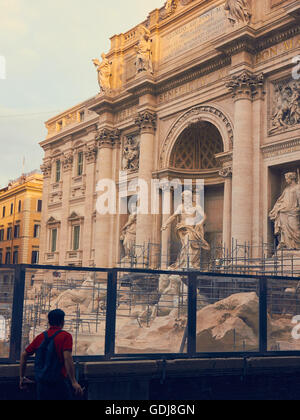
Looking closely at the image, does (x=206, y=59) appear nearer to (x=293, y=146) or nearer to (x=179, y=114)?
(x=179, y=114)

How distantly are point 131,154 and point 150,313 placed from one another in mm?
21654

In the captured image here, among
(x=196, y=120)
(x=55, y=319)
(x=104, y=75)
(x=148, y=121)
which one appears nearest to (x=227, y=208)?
(x=196, y=120)

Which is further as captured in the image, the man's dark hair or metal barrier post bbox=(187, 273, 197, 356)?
metal barrier post bbox=(187, 273, 197, 356)

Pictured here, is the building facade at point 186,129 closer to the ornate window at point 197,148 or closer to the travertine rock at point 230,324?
the ornate window at point 197,148

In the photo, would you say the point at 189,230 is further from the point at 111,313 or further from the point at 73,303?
the point at 111,313

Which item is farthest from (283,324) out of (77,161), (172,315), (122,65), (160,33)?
(77,161)

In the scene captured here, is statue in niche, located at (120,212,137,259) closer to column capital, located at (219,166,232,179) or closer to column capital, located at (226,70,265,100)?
column capital, located at (219,166,232,179)

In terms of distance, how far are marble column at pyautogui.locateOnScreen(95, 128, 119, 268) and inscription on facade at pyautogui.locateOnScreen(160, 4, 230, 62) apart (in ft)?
19.7

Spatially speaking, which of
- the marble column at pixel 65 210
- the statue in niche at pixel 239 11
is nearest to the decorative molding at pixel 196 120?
the statue in niche at pixel 239 11

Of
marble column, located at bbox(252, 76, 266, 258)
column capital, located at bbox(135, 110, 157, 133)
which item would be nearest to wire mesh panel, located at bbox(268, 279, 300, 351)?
marble column, located at bbox(252, 76, 266, 258)

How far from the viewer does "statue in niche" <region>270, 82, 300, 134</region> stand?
871 inches

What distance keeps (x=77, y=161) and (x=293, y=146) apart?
19.8m

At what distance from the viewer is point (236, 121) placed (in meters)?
23.7

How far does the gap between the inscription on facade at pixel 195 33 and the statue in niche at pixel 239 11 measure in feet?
3.05
